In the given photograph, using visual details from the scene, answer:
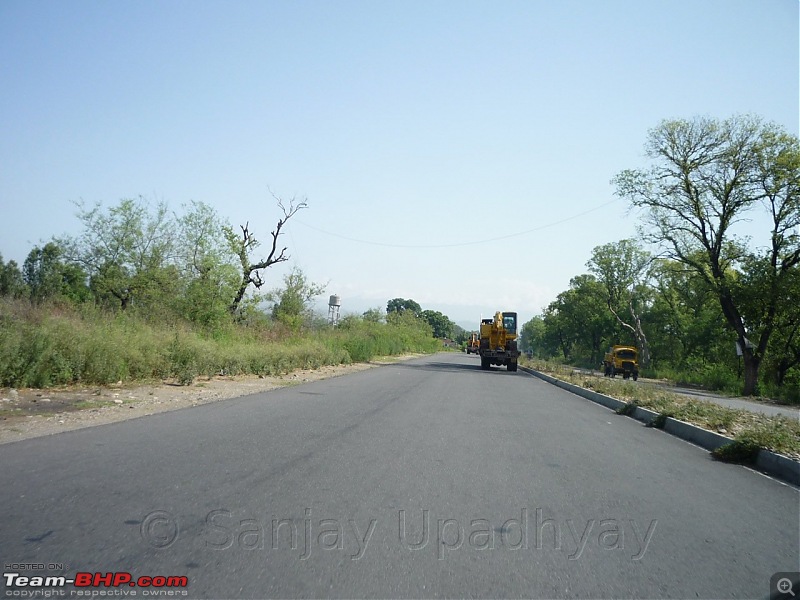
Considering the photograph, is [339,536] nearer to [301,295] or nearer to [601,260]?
[301,295]

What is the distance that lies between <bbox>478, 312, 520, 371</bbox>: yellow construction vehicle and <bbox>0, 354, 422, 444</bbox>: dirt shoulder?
958 inches

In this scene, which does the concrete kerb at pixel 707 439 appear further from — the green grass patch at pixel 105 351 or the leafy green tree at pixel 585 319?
the leafy green tree at pixel 585 319

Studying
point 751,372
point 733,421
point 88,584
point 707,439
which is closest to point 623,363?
point 751,372

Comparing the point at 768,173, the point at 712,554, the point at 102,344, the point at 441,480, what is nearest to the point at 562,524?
the point at 712,554

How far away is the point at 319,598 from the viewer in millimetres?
3730

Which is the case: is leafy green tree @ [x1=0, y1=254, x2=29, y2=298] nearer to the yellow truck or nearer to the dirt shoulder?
the dirt shoulder

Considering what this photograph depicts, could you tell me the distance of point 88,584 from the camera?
149 inches

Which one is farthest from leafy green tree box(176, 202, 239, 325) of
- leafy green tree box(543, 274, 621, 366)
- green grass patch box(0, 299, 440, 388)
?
leafy green tree box(543, 274, 621, 366)

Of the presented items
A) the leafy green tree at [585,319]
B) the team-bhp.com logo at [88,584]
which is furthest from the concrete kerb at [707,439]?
the leafy green tree at [585,319]

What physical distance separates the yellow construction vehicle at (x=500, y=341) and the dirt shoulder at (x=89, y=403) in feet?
79.9

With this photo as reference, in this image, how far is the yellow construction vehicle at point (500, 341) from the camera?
3950 centimetres

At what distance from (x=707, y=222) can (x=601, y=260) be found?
3325cm

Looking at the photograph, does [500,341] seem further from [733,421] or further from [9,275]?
[9,275]

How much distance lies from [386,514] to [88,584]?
2450 millimetres
